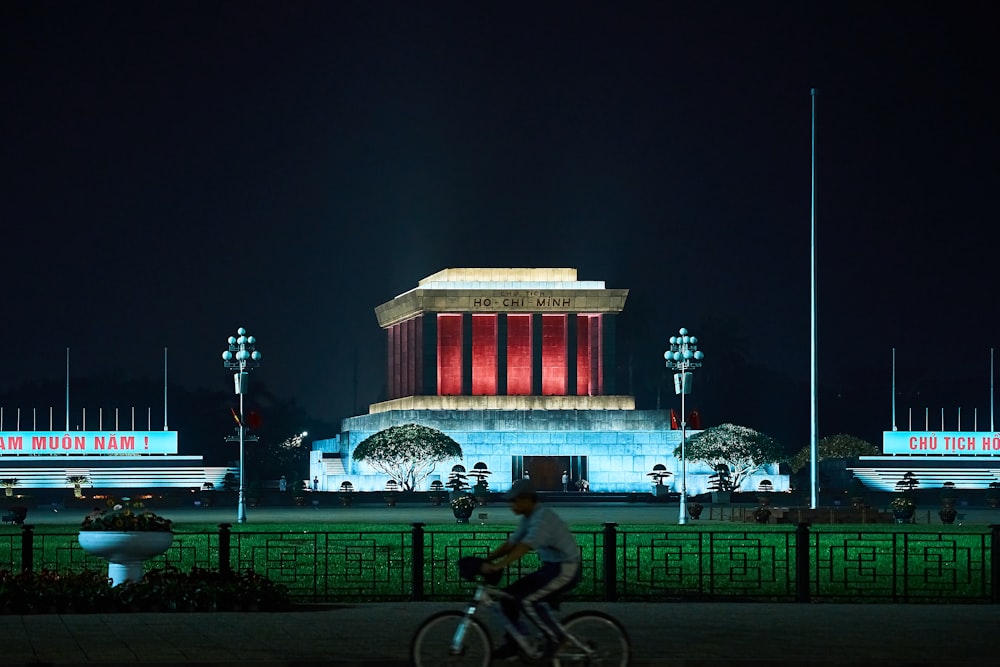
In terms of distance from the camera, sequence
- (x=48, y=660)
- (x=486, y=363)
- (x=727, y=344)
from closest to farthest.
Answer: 1. (x=48, y=660)
2. (x=486, y=363)
3. (x=727, y=344)

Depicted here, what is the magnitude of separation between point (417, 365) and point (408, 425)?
18.1 m

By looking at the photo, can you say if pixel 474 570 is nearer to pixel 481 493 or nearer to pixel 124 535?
pixel 124 535

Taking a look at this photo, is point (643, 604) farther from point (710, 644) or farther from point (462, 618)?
point (462, 618)

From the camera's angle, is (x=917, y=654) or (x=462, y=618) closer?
(x=462, y=618)

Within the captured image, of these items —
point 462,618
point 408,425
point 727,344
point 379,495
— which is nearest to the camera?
point 462,618

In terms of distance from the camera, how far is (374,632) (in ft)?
68.0

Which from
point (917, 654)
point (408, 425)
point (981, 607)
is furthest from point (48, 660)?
point (408, 425)

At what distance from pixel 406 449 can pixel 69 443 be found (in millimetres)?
23851

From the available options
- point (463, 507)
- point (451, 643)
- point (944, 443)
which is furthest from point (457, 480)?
point (451, 643)

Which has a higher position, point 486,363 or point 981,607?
point 486,363

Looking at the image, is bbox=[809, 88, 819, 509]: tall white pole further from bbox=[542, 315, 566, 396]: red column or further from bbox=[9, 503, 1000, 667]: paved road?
bbox=[542, 315, 566, 396]: red column

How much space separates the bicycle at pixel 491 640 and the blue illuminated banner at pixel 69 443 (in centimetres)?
9457

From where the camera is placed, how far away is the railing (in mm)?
25484

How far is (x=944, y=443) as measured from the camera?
368 ft
